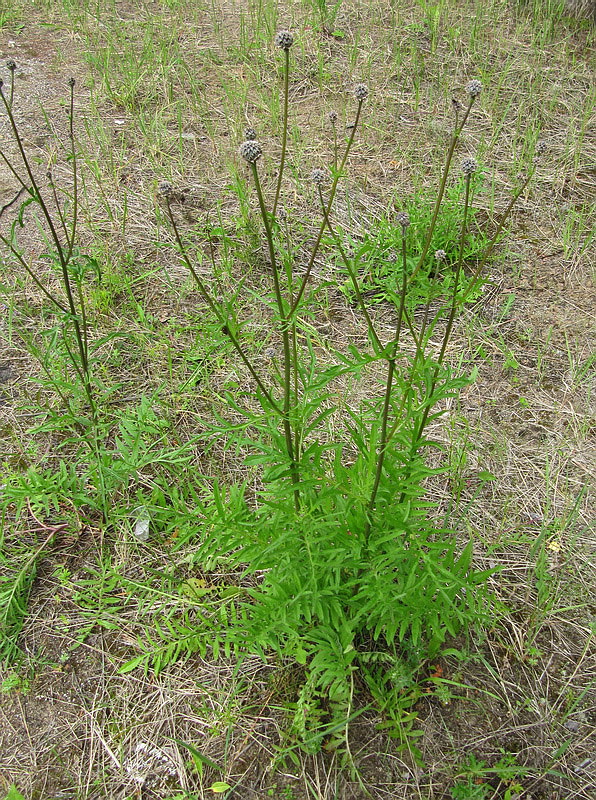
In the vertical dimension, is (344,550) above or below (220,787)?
above

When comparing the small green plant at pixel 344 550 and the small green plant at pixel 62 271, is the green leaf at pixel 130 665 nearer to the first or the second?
the small green plant at pixel 344 550

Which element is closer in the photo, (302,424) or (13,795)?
(302,424)

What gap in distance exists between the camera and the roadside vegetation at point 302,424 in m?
1.97

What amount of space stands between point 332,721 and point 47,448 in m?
1.63

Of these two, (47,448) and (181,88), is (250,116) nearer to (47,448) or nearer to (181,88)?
(181,88)

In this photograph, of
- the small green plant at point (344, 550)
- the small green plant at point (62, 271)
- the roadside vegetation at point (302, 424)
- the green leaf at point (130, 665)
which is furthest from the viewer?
the small green plant at point (62, 271)

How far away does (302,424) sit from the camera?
1837 mm

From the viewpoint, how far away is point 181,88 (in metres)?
4.54

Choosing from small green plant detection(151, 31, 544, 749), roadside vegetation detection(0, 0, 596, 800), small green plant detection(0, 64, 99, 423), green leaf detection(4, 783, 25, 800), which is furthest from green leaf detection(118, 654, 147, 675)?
small green plant detection(0, 64, 99, 423)

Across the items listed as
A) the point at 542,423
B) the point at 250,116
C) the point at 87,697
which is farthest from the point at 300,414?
the point at 250,116

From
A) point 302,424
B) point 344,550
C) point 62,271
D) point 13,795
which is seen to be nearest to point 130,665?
point 13,795

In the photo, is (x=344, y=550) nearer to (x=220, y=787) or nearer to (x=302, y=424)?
(x=302, y=424)

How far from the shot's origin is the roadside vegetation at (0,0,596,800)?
1969 millimetres

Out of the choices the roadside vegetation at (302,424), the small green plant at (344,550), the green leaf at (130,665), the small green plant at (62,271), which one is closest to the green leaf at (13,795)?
the roadside vegetation at (302,424)
